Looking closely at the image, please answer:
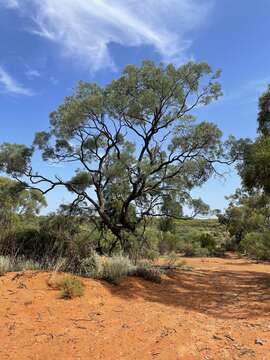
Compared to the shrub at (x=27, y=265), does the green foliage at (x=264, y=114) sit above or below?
above

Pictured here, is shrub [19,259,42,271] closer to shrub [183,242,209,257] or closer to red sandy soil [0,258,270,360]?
red sandy soil [0,258,270,360]

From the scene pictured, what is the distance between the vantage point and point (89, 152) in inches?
691

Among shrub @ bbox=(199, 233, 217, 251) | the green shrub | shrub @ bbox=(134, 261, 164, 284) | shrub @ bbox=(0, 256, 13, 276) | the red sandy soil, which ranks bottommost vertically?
the red sandy soil

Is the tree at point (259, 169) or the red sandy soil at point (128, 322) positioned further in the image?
the tree at point (259, 169)

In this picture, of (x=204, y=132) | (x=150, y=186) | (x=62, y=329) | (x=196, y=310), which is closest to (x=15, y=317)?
(x=62, y=329)

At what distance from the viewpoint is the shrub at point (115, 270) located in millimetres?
10664

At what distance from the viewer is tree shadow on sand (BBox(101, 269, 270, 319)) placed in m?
8.81

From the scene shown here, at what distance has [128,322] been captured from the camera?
7422mm

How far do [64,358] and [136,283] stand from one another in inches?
200

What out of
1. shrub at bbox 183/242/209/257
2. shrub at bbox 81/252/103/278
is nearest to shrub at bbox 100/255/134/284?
shrub at bbox 81/252/103/278

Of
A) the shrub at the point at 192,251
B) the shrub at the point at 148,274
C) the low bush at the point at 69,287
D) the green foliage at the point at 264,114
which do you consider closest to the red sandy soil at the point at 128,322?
the low bush at the point at 69,287

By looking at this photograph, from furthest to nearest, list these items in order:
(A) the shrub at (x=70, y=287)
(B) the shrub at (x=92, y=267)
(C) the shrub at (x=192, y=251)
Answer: (C) the shrub at (x=192, y=251) → (B) the shrub at (x=92, y=267) → (A) the shrub at (x=70, y=287)

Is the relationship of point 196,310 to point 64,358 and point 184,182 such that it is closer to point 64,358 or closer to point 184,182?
point 64,358

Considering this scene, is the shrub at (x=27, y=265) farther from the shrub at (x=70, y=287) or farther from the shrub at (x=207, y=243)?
the shrub at (x=207, y=243)
